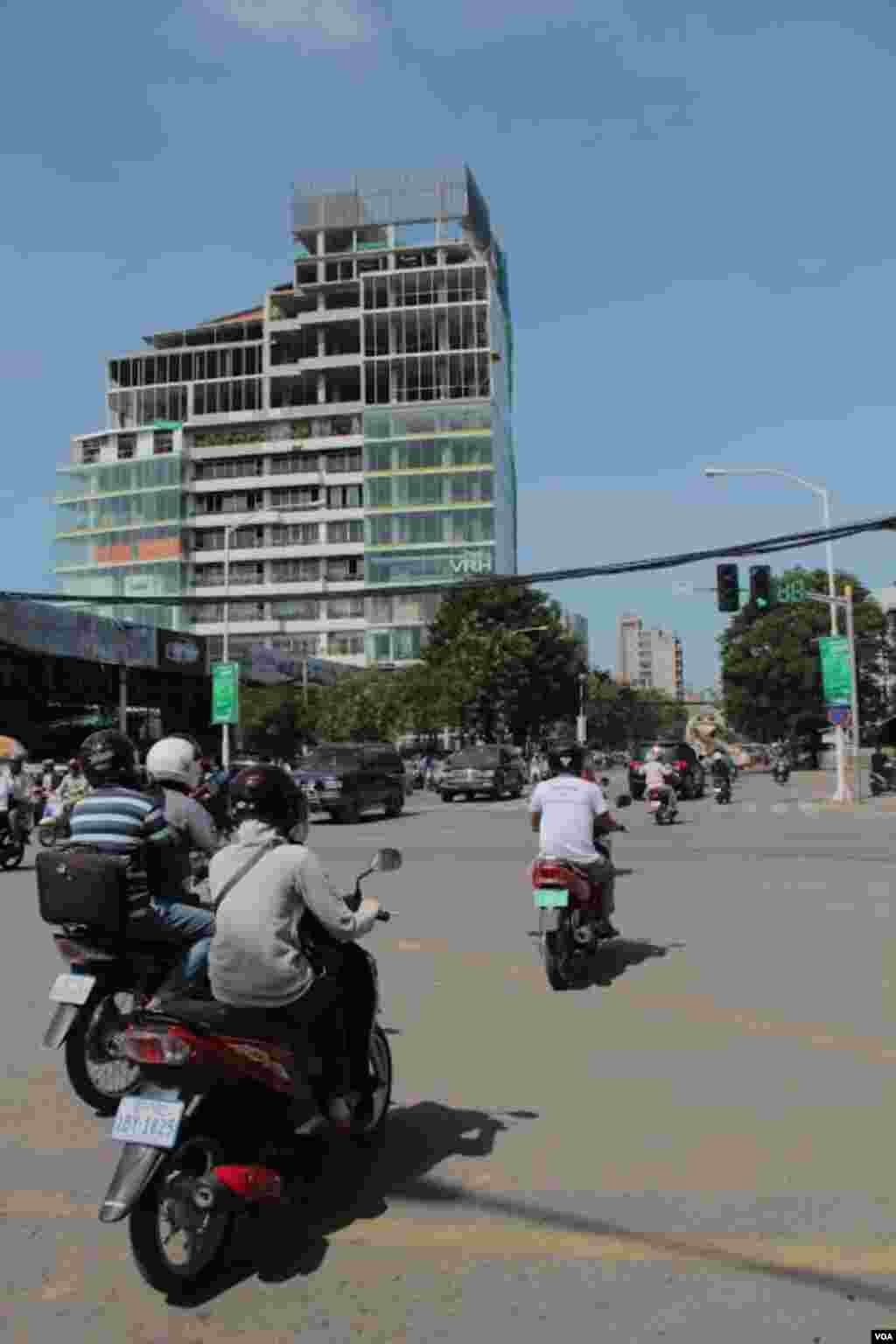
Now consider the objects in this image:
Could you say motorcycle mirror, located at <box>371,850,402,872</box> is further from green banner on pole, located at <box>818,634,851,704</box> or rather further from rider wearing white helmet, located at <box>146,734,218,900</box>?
green banner on pole, located at <box>818,634,851,704</box>

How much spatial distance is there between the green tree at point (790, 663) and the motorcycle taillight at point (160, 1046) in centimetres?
7245

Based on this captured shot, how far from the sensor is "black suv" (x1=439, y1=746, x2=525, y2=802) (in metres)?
37.1

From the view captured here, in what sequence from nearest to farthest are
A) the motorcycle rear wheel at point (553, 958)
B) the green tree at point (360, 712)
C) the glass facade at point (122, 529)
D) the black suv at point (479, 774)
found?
1. the motorcycle rear wheel at point (553, 958)
2. the black suv at point (479, 774)
3. the green tree at point (360, 712)
4. the glass facade at point (122, 529)

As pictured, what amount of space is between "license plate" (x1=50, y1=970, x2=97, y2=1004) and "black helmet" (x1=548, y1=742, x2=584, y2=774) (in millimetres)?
4364

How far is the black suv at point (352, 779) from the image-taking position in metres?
27.5

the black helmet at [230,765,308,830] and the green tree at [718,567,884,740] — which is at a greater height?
the green tree at [718,567,884,740]

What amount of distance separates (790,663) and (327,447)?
162ft

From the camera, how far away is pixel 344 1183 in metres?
4.59

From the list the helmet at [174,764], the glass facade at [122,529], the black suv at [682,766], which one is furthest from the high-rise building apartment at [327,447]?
the helmet at [174,764]

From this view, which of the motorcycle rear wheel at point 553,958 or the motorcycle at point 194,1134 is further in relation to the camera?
the motorcycle rear wheel at point 553,958

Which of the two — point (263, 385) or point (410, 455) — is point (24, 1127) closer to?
point (410, 455)

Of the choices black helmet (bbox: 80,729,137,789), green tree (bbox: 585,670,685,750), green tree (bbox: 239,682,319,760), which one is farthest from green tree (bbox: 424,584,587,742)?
black helmet (bbox: 80,729,137,789)

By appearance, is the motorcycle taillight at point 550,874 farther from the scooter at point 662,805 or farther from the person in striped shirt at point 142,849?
the scooter at point 662,805

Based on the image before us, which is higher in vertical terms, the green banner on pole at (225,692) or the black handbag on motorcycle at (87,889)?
the green banner on pole at (225,692)
